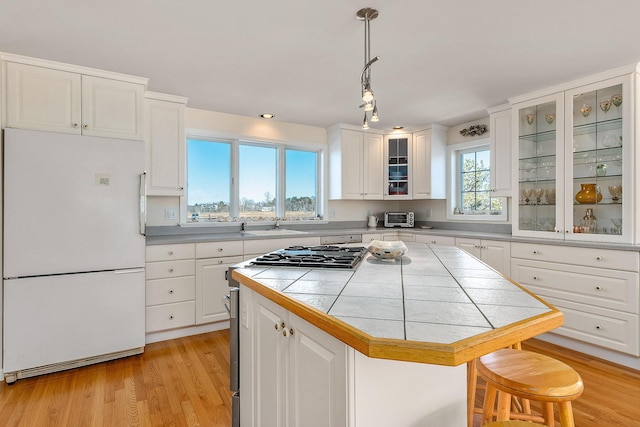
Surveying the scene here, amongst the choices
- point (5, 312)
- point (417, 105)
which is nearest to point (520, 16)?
point (417, 105)

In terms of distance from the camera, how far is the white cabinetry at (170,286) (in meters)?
2.88

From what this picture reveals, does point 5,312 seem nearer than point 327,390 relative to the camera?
No

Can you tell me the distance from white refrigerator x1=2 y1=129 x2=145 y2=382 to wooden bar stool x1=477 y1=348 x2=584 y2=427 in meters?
2.49

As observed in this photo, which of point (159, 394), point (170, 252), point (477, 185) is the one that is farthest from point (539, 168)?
point (159, 394)

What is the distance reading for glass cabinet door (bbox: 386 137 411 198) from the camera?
4.57 m

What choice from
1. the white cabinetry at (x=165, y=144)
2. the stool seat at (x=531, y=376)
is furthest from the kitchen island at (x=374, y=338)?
the white cabinetry at (x=165, y=144)

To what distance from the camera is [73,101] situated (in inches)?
99.0

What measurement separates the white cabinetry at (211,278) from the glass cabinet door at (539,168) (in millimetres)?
2863

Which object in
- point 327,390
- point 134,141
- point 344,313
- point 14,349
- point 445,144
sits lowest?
point 14,349

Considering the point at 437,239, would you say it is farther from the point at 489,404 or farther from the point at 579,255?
the point at 489,404

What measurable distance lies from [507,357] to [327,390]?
→ 0.82m

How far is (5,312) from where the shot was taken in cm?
223

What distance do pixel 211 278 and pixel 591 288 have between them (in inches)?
126

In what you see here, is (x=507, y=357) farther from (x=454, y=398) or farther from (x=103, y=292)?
(x=103, y=292)
